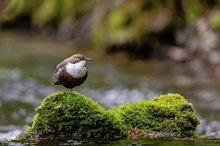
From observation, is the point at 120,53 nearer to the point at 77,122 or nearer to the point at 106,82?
the point at 106,82

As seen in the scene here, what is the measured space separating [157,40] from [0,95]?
8399 mm

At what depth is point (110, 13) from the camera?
20.7 metres

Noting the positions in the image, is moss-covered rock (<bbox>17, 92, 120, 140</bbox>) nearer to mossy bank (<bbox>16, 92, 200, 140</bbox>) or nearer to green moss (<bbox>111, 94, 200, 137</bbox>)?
mossy bank (<bbox>16, 92, 200, 140</bbox>)

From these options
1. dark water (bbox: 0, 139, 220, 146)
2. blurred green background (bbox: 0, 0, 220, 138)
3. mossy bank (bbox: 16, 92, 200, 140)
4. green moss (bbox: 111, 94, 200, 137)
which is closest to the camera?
dark water (bbox: 0, 139, 220, 146)

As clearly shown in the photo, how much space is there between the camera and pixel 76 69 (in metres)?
5.25

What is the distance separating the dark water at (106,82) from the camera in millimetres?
10707

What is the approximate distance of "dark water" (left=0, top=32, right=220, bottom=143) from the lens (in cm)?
1071

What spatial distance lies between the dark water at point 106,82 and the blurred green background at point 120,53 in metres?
0.02

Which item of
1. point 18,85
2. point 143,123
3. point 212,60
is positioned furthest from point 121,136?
point 212,60

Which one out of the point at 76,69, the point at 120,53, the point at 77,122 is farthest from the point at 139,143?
the point at 120,53

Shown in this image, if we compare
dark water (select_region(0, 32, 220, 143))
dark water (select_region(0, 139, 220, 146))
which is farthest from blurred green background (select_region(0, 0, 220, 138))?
dark water (select_region(0, 139, 220, 146))

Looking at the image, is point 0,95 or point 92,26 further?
point 92,26

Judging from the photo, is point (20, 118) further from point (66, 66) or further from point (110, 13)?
point (110, 13)

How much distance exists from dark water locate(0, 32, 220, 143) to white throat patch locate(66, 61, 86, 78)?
225cm
